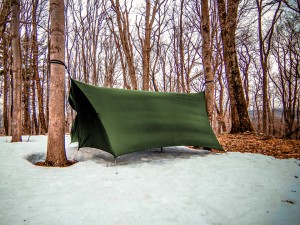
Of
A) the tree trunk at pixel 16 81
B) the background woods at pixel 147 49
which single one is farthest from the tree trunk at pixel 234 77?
the tree trunk at pixel 16 81

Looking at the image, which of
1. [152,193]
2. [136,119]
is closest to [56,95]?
[136,119]

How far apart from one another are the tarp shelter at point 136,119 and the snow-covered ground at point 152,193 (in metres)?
0.52

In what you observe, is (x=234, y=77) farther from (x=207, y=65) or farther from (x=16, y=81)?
(x=16, y=81)

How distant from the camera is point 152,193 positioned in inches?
92.4

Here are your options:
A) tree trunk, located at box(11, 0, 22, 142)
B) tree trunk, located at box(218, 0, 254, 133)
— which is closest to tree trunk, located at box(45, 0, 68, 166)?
tree trunk, located at box(11, 0, 22, 142)

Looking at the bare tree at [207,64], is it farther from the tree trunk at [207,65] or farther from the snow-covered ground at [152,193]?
the snow-covered ground at [152,193]

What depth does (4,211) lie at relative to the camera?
1.86 meters

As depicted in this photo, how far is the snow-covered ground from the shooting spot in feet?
6.01

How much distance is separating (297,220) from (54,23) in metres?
4.67

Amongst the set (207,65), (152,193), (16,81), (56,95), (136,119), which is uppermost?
(207,65)

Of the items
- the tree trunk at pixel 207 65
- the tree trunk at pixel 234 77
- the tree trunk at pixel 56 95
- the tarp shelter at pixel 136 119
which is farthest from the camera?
the tree trunk at pixel 234 77

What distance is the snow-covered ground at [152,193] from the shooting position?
1832 mm

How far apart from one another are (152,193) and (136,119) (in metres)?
1.97

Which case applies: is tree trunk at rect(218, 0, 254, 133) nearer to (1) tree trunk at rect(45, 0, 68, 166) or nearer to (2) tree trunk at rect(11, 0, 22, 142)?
→ (1) tree trunk at rect(45, 0, 68, 166)
